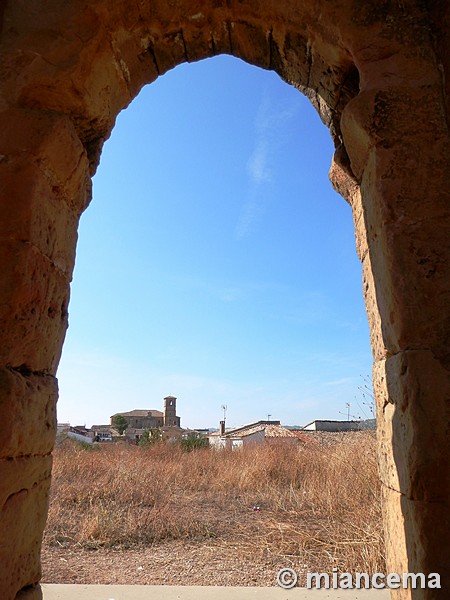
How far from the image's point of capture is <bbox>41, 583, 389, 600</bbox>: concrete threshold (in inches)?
103

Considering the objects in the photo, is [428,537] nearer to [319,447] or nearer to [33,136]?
[33,136]

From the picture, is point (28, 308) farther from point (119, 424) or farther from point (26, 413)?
point (119, 424)

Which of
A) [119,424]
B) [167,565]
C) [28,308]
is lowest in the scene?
[167,565]

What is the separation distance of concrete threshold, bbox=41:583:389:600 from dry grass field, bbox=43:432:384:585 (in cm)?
104

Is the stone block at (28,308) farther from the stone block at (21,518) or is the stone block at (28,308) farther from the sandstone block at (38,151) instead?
the stone block at (21,518)

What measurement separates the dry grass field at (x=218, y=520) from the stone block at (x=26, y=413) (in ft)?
9.30

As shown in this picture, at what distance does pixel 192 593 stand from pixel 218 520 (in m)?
3.38

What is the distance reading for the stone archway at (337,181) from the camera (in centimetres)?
140

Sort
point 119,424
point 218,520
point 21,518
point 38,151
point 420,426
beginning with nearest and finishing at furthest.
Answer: point 420,426, point 21,518, point 38,151, point 218,520, point 119,424

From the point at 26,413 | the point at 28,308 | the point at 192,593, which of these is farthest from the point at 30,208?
the point at 192,593

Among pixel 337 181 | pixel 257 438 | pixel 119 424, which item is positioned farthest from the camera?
pixel 119 424

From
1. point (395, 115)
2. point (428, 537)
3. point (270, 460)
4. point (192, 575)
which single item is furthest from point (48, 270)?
point (270, 460)

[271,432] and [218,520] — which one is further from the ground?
[271,432]

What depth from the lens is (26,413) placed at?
151 cm
